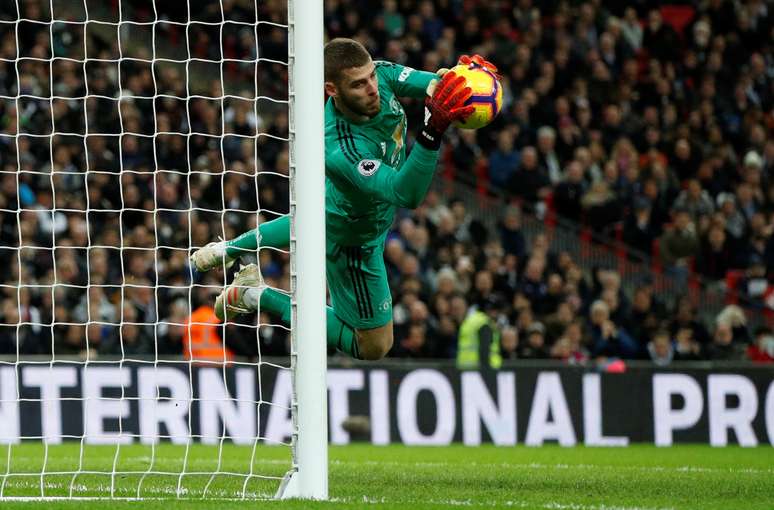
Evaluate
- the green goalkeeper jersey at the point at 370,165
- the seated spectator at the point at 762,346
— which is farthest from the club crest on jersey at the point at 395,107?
the seated spectator at the point at 762,346

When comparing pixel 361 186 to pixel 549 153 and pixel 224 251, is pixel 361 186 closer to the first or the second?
pixel 224 251

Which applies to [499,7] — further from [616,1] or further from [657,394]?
[657,394]

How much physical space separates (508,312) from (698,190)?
328cm

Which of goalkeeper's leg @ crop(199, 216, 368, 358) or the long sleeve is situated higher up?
the long sleeve

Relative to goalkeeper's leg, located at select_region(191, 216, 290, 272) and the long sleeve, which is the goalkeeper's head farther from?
goalkeeper's leg, located at select_region(191, 216, 290, 272)

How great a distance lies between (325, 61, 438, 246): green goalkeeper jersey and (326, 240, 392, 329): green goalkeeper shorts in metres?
0.09

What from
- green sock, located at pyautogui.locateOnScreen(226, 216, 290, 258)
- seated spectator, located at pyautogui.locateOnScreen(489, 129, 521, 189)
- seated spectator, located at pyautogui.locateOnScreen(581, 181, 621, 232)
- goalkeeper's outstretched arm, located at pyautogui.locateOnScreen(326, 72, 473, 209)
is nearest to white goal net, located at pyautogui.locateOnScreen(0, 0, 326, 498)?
seated spectator, located at pyautogui.locateOnScreen(489, 129, 521, 189)

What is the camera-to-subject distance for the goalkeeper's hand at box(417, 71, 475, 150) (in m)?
6.48

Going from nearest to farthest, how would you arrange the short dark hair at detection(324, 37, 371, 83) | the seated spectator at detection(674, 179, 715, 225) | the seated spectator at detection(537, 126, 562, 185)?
the short dark hair at detection(324, 37, 371, 83) → the seated spectator at detection(674, 179, 715, 225) → the seated spectator at detection(537, 126, 562, 185)

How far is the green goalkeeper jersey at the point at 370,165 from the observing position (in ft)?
23.1

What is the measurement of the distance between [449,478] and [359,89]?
8.19 feet

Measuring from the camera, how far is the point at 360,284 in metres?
8.38

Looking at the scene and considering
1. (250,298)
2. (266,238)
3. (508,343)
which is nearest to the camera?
(266,238)

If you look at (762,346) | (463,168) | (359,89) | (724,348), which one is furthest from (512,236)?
(359,89)
